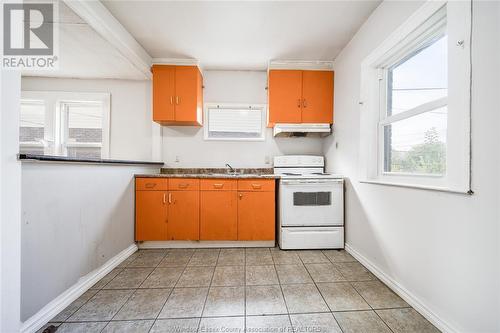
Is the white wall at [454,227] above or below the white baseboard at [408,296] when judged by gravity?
above

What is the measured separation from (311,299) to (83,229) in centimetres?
184

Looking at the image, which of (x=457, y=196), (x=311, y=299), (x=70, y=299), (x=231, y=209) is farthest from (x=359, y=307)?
(x=70, y=299)

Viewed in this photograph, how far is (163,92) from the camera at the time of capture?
2828 millimetres

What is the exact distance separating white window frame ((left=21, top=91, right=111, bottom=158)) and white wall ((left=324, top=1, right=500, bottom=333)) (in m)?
3.62

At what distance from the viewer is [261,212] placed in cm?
254

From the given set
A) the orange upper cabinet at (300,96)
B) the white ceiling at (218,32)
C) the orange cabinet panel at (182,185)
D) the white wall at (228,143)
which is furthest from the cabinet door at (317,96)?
the orange cabinet panel at (182,185)

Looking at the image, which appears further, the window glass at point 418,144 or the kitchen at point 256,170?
the window glass at point 418,144

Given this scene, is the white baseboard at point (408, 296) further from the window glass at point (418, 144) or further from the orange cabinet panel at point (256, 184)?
the orange cabinet panel at point (256, 184)

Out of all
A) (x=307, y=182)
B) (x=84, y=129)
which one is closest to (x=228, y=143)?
(x=307, y=182)

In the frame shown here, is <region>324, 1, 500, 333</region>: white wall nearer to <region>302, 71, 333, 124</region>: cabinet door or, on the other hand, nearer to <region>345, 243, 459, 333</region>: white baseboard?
<region>345, 243, 459, 333</region>: white baseboard

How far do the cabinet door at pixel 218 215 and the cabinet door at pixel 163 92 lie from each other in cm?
123

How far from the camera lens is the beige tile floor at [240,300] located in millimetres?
1302

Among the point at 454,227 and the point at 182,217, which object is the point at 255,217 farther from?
the point at 454,227

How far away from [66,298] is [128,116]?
2512 mm
